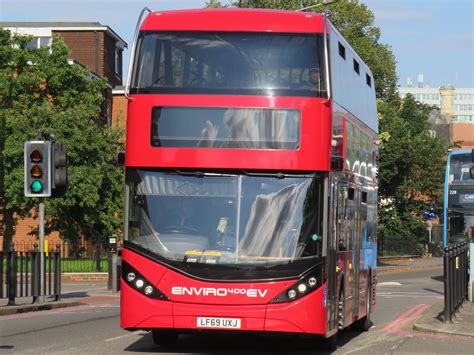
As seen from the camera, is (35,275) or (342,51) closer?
(342,51)

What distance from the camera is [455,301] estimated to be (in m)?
21.9

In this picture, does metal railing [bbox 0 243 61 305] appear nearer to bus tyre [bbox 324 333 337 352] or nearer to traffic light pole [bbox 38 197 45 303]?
traffic light pole [bbox 38 197 45 303]

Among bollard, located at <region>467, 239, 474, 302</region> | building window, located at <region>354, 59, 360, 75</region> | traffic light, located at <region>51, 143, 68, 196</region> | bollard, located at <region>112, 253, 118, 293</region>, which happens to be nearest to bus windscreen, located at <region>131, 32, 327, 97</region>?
building window, located at <region>354, 59, 360, 75</region>

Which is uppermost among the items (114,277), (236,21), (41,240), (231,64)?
(236,21)

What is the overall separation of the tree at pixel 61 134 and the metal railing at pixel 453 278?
23.2m

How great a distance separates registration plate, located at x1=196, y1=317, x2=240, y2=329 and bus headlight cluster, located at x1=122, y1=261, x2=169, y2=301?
19.5 inches

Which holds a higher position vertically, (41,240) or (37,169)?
(37,169)

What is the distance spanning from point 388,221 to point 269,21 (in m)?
49.9

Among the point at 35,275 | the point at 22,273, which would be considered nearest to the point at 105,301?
the point at 35,275

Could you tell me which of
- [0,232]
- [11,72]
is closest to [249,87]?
[11,72]

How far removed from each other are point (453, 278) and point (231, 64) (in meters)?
9.37

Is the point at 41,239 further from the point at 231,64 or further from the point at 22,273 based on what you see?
the point at 231,64

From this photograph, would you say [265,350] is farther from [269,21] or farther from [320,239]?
[269,21]

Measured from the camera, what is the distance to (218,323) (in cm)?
1320
